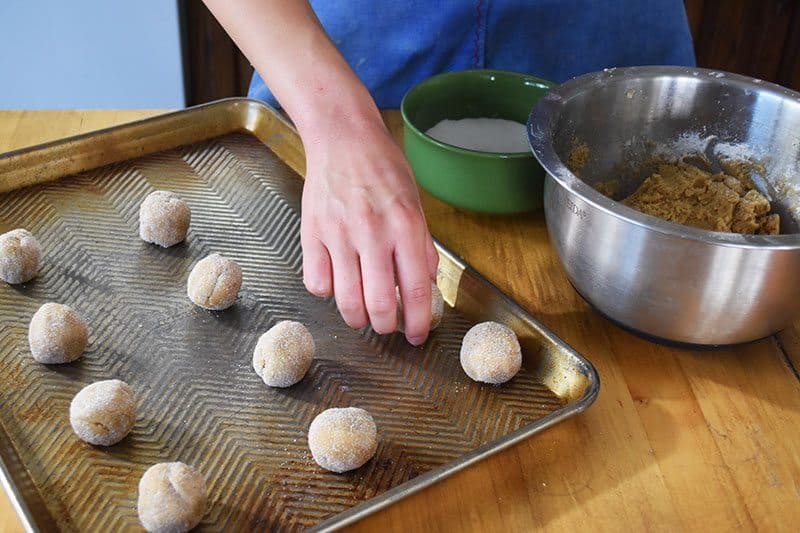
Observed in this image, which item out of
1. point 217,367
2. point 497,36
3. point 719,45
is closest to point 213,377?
point 217,367

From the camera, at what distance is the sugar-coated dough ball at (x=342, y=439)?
0.85 metres

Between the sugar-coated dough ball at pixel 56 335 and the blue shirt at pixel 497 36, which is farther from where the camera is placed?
the blue shirt at pixel 497 36

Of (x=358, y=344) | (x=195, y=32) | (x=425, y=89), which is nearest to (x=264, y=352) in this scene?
(x=358, y=344)

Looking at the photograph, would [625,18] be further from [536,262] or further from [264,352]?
[264,352]

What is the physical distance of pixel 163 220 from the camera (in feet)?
3.76

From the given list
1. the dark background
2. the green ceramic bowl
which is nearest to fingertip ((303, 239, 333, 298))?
the green ceramic bowl

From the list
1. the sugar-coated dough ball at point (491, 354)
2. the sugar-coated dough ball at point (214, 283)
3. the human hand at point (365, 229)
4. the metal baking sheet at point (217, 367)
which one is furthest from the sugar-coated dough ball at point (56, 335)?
the sugar-coated dough ball at point (491, 354)

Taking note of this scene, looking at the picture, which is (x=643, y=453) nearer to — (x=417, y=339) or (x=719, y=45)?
(x=417, y=339)

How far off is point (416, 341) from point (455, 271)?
142mm

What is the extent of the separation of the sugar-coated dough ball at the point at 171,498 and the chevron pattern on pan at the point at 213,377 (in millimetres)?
25

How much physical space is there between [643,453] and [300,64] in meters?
0.59

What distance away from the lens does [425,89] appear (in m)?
1.27

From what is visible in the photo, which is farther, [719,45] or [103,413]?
[719,45]

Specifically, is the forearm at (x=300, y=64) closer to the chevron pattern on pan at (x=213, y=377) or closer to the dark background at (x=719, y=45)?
the chevron pattern on pan at (x=213, y=377)
